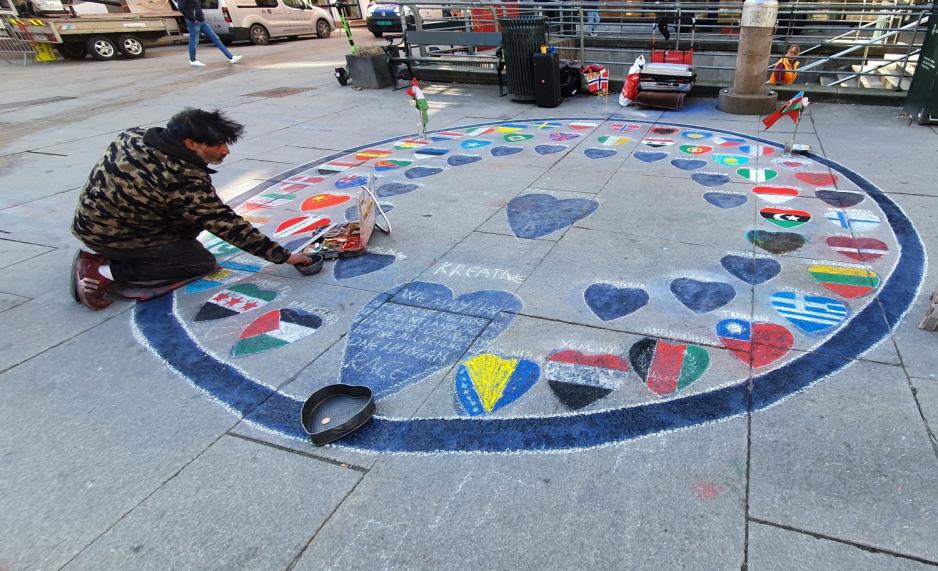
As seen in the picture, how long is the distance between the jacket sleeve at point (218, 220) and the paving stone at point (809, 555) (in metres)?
3.23

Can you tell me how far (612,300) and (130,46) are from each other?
20.8 meters

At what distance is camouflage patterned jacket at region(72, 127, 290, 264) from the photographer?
10.7 feet

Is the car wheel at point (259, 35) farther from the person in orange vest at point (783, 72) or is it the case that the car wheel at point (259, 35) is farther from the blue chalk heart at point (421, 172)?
the person in orange vest at point (783, 72)

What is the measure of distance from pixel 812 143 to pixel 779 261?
368 centimetres

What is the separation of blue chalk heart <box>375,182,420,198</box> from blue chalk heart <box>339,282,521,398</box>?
1997 mm

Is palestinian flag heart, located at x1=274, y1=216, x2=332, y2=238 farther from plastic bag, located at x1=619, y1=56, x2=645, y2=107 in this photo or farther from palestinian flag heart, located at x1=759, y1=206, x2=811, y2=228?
plastic bag, located at x1=619, y1=56, x2=645, y2=107

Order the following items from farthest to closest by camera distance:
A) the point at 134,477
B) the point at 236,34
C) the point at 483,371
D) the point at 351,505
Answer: the point at 236,34, the point at 483,371, the point at 134,477, the point at 351,505

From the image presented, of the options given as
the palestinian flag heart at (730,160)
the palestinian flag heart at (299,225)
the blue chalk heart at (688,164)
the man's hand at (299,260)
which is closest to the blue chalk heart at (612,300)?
the man's hand at (299,260)

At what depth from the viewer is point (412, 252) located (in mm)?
4129

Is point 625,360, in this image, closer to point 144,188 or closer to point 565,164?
point 144,188

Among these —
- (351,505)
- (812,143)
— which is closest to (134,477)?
(351,505)

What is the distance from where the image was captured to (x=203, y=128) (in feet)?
10.3

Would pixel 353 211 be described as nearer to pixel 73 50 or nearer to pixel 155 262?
pixel 155 262

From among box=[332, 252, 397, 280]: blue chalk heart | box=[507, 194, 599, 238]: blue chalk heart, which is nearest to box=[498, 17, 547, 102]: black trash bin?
box=[507, 194, 599, 238]: blue chalk heart
